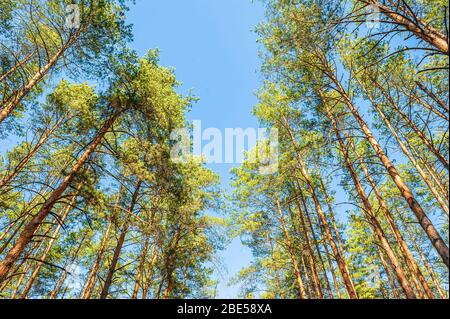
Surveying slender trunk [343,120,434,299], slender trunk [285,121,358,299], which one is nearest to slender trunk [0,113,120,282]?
slender trunk [285,121,358,299]

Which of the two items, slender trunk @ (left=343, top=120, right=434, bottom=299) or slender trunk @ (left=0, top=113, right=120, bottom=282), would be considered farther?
slender trunk @ (left=343, top=120, right=434, bottom=299)

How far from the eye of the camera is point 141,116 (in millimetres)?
6793

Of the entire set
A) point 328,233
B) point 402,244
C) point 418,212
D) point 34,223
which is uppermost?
point 328,233

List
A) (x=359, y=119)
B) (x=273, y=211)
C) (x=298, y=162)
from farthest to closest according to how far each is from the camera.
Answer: (x=273, y=211) → (x=298, y=162) → (x=359, y=119)

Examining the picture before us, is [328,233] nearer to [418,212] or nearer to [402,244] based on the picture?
[402,244]

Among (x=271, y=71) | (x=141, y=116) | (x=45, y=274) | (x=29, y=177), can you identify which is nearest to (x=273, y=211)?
(x=271, y=71)

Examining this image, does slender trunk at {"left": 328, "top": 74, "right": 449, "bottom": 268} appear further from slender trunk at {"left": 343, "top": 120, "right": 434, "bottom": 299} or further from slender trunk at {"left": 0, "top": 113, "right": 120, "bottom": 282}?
slender trunk at {"left": 0, "top": 113, "right": 120, "bottom": 282}

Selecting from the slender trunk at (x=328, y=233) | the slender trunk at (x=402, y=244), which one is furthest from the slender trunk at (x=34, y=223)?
the slender trunk at (x=402, y=244)

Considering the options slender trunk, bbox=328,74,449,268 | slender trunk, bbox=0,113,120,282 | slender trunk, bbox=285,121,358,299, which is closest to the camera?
slender trunk, bbox=328,74,449,268

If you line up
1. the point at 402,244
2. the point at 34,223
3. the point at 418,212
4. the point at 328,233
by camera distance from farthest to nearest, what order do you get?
1. the point at 328,233
2. the point at 402,244
3. the point at 34,223
4. the point at 418,212

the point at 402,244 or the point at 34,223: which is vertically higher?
the point at 402,244

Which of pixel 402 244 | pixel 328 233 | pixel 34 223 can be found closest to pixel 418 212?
pixel 328 233
